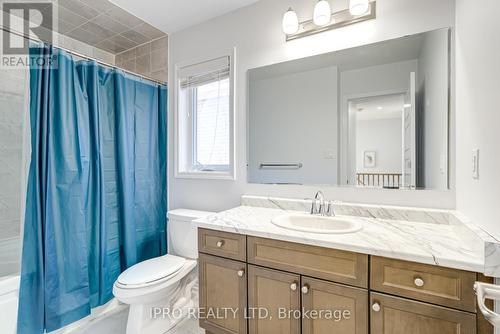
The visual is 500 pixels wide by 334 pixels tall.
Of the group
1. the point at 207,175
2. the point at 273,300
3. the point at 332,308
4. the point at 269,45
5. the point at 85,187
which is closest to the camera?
the point at 332,308

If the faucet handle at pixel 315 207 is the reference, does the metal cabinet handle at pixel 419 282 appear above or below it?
below

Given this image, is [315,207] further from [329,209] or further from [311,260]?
[311,260]

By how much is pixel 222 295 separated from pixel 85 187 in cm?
123

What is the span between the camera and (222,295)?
138 cm

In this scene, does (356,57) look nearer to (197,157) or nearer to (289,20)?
(289,20)

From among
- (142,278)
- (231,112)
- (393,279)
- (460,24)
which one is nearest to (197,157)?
(231,112)

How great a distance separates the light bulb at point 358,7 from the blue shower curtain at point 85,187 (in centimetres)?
Answer: 172

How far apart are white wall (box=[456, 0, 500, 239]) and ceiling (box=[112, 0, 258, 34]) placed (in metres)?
1.42

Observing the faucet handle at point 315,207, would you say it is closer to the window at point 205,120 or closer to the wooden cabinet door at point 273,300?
the wooden cabinet door at point 273,300

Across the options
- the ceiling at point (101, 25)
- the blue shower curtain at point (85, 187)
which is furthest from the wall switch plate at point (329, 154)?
the ceiling at point (101, 25)

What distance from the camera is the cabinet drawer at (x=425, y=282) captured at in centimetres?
85

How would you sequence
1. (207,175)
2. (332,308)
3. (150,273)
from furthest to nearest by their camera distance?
1. (207,175)
2. (150,273)
3. (332,308)

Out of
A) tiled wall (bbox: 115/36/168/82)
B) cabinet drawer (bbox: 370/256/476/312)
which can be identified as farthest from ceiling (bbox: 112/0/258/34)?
cabinet drawer (bbox: 370/256/476/312)

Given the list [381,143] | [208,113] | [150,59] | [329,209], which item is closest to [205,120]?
[208,113]
